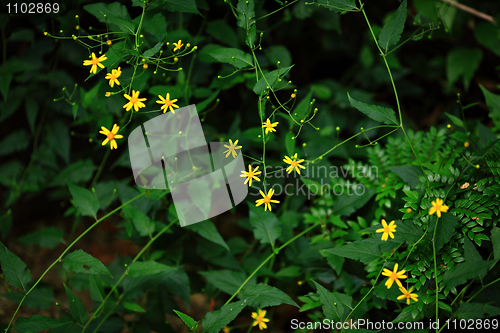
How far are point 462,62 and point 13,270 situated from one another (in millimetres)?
2081

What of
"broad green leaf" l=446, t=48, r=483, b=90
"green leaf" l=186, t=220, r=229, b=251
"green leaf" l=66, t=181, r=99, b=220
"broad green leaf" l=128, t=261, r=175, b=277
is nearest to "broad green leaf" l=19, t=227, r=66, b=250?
"green leaf" l=66, t=181, r=99, b=220

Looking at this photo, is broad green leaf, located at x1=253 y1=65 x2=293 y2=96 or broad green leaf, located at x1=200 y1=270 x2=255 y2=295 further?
broad green leaf, located at x1=200 y1=270 x2=255 y2=295

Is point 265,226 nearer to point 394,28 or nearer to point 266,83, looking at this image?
point 266,83

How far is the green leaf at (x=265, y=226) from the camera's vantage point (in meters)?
1.07

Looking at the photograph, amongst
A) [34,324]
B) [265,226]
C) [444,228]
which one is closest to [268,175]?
[265,226]

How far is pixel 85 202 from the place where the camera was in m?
1.03

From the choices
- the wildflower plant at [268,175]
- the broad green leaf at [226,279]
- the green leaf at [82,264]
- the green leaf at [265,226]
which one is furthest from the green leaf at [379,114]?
the green leaf at [82,264]

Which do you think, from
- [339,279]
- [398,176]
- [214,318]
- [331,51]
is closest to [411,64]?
[331,51]

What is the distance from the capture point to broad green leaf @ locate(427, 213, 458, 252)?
827 mm

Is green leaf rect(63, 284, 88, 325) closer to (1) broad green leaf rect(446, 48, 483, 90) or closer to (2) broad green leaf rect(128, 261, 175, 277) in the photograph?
(2) broad green leaf rect(128, 261, 175, 277)

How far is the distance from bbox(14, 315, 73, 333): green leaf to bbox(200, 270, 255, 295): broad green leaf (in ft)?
1.41

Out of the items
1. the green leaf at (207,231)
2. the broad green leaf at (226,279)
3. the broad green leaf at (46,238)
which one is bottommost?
the broad green leaf at (46,238)

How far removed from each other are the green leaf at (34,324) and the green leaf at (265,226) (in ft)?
2.03

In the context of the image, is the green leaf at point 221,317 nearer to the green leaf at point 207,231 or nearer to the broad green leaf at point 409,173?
the green leaf at point 207,231
